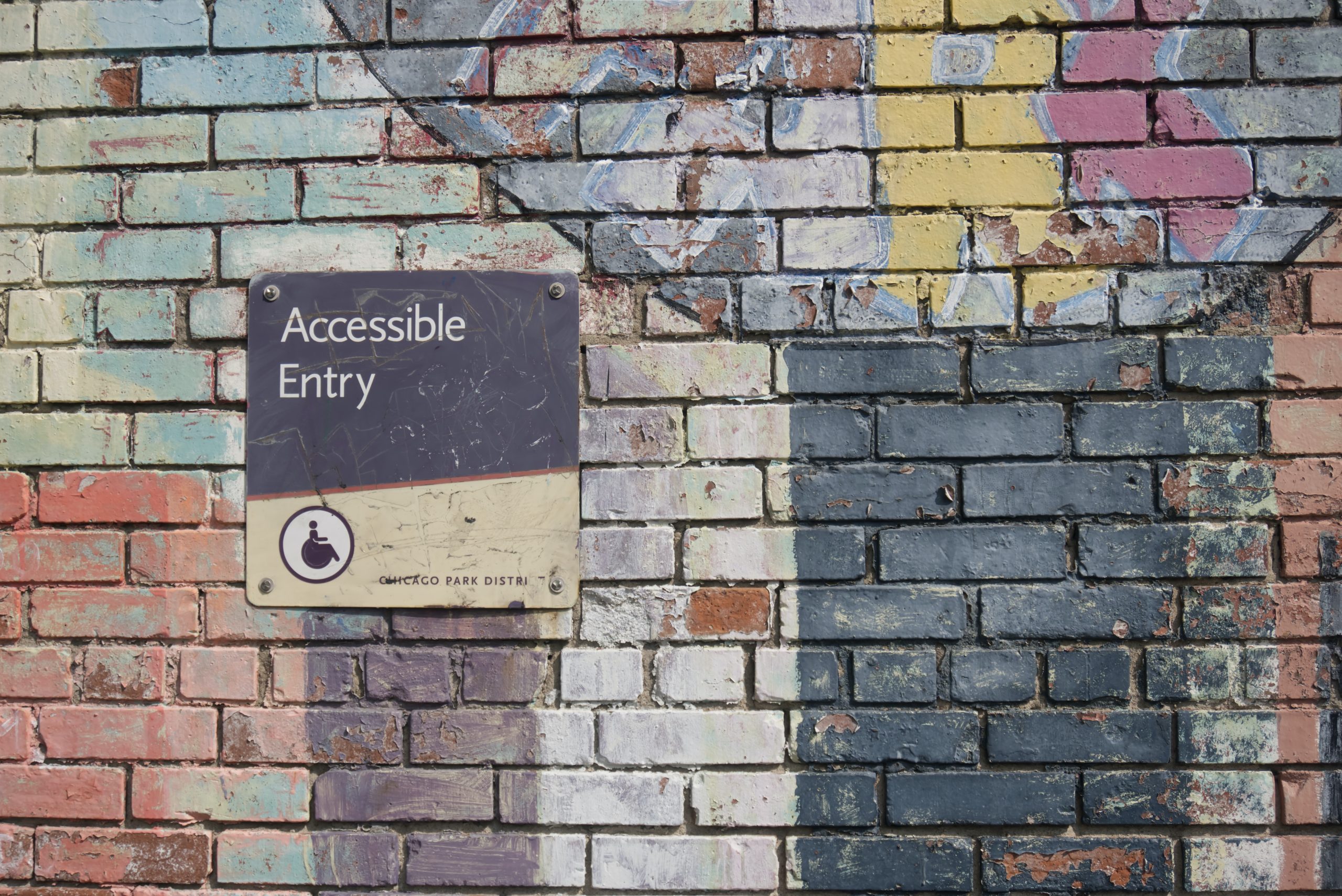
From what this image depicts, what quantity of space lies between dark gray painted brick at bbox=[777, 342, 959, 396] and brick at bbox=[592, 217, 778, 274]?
0.20m

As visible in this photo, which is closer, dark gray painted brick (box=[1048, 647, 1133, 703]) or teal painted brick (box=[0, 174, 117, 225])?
dark gray painted brick (box=[1048, 647, 1133, 703])

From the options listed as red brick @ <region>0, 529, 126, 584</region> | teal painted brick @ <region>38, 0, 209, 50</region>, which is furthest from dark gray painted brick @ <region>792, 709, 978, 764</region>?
teal painted brick @ <region>38, 0, 209, 50</region>

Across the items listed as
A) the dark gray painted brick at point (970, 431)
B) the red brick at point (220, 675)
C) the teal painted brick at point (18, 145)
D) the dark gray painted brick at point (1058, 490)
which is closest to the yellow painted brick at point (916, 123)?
the dark gray painted brick at point (970, 431)

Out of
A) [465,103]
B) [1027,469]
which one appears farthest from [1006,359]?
[465,103]

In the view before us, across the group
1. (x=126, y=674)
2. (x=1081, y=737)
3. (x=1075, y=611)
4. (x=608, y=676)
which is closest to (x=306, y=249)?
(x=126, y=674)

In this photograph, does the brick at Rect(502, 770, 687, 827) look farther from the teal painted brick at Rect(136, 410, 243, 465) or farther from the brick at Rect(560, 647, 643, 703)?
the teal painted brick at Rect(136, 410, 243, 465)

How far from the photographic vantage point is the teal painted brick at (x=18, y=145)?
5.19ft

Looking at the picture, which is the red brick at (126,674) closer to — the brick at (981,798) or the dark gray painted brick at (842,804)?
the dark gray painted brick at (842,804)

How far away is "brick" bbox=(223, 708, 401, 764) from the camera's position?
150cm

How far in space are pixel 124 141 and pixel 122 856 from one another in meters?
1.35

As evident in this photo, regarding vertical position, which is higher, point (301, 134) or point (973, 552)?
point (301, 134)

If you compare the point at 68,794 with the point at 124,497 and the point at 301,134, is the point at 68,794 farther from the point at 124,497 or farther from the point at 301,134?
the point at 301,134

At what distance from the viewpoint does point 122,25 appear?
158 cm

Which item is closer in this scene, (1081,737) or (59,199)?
(1081,737)
